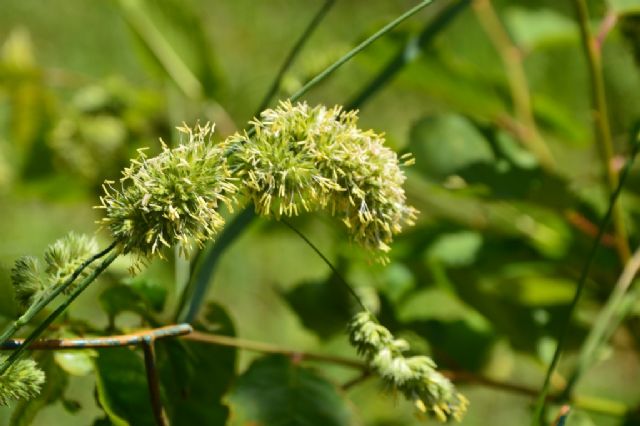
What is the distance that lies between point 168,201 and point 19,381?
0.10m

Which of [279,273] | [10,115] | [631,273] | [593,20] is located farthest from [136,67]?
[631,273]

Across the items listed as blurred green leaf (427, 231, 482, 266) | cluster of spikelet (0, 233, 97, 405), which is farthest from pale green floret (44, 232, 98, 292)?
blurred green leaf (427, 231, 482, 266)

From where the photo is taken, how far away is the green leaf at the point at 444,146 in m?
0.65

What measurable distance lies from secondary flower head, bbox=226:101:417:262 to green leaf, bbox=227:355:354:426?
0.16 metres

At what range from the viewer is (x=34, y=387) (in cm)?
36

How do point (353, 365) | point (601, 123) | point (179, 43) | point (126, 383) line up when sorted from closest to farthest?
point (126, 383) < point (353, 365) < point (601, 123) < point (179, 43)

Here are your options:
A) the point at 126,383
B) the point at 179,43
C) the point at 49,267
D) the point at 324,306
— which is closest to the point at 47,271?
the point at 49,267

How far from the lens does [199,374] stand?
1.65 feet

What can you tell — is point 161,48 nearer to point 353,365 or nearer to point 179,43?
point 179,43

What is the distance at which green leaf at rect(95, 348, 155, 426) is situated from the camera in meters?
0.46

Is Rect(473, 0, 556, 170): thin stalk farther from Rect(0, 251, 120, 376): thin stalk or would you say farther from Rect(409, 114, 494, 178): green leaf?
Rect(0, 251, 120, 376): thin stalk

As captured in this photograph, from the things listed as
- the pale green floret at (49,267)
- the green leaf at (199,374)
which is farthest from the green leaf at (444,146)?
the pale green floret at (49,267)

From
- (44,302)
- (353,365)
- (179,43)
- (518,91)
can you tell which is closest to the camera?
(44,302)

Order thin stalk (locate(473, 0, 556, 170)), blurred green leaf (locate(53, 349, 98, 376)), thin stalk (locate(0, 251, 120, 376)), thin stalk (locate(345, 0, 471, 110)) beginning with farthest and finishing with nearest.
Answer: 1. thin stalk (locate(473, 0, 556, 170))
2. thin stalk (locate(345, 0, 471, 110))
3. blurred green leaf (locate(53, 349, 98, 376))
4. thin stalk (locate(0, 251, 120, 376))
